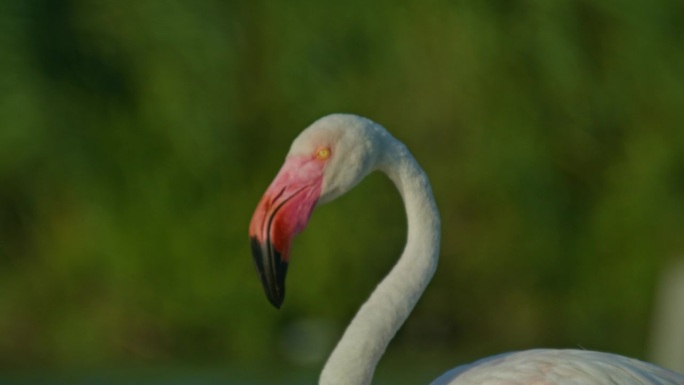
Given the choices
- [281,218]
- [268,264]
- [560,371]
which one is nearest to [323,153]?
[281,218]

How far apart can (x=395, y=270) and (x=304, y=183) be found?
36cm

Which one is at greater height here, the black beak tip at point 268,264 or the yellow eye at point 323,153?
the yellow eye at point 323,153

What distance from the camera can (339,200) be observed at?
29.8 ft

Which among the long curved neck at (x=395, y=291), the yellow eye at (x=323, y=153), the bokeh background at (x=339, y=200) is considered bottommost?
the bokeh background at (x=339, y=200)

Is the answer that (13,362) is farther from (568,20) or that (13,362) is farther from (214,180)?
(568,20)

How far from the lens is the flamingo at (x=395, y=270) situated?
4.32 meters

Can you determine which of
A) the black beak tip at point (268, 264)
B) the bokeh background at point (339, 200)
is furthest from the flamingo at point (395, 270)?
the bokeh background at point (339, 200)

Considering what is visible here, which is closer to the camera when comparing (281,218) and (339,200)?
(281,218)

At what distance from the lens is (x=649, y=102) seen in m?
9.16

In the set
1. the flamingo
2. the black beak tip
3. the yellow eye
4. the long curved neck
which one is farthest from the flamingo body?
the yellow eye

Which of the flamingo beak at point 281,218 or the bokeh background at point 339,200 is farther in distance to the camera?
the bokeh background at point 339,200

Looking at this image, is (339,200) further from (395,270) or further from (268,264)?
(268,264)

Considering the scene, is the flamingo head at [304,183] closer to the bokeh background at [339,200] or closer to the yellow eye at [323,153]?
the yellow eye at [323,153]

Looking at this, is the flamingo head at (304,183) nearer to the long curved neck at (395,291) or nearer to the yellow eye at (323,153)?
the yellow eye at (323,153)
